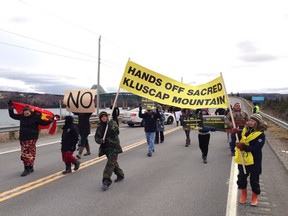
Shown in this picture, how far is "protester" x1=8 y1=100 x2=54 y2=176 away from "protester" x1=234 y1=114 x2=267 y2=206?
4.95m

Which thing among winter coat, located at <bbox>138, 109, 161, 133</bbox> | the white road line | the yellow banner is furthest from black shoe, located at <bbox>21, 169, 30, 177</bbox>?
the white road line

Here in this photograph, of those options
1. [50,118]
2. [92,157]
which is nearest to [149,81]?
[50,118]

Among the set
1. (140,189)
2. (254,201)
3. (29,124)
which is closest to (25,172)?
(29,124)

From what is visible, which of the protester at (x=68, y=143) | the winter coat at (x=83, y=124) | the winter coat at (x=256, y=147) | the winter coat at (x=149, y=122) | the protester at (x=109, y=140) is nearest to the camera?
the winter coat at (x=256, y=147)

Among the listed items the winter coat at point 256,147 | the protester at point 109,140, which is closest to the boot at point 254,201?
the winter coat at point 256,147

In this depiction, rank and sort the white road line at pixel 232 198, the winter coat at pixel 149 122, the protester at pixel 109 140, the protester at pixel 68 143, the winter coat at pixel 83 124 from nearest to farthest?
the white road line at pixel 232 198
the protester at pixel 109 140
the protester at pixel 68 143
the winter coat at pixel 83 124
the winter coat at pixel 149 122

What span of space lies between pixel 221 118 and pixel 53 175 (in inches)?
237

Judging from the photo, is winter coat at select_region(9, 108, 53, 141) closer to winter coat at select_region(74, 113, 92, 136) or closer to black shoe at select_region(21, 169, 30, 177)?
black shoe at select_region(21, 169, 30, 177)

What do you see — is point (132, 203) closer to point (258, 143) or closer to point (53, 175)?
point (258, 143)

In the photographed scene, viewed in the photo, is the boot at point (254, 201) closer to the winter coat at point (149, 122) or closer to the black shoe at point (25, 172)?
the black shoe at point (25, 172)

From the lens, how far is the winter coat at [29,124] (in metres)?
8.12

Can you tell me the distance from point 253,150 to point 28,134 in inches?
207

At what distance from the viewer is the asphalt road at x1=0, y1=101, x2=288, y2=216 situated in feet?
17.4

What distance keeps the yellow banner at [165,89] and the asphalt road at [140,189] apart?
1.72m
